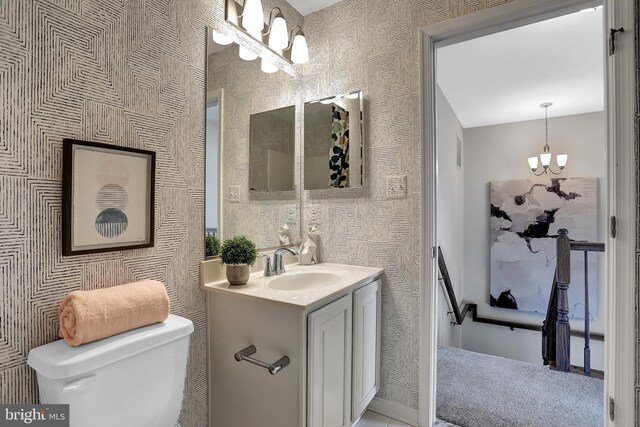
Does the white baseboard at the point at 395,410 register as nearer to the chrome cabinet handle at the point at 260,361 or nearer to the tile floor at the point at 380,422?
the tile floor at the point at 380,422

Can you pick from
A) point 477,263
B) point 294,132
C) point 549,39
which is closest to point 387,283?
point 294,132

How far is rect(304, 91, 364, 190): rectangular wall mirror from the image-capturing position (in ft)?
5.94

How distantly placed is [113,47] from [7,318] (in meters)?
0.91

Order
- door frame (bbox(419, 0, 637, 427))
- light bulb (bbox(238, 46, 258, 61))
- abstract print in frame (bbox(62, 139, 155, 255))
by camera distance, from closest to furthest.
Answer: abstract print in frame (bbox(62, 139, 155, 255)) < door frame (bbox(419, 0, 637, 427)) < light bulb (bbox(238, 46, 258, 61))

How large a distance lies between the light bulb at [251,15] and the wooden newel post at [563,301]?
2472 millimetres

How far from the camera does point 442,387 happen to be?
2.04 metres

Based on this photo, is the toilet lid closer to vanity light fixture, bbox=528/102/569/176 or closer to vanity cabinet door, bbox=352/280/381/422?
vanity cabinet door, bbox=352/280/381/422

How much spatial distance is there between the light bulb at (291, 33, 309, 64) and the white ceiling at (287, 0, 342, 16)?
10.0 inches

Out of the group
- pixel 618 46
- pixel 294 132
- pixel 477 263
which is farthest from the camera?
pixel 477 263

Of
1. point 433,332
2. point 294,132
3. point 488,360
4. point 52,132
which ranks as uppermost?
point 294,132

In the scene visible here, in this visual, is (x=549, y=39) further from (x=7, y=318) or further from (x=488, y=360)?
(x=7, y=318)

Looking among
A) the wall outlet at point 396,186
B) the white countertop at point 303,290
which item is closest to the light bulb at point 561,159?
the wall outlet at point 396,186

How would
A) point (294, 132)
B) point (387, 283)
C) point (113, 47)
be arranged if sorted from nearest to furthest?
point (113, 47), point (387, 283), point (294, 132)

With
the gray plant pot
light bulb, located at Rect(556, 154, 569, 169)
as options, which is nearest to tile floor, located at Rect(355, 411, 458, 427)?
the gray plant pot
